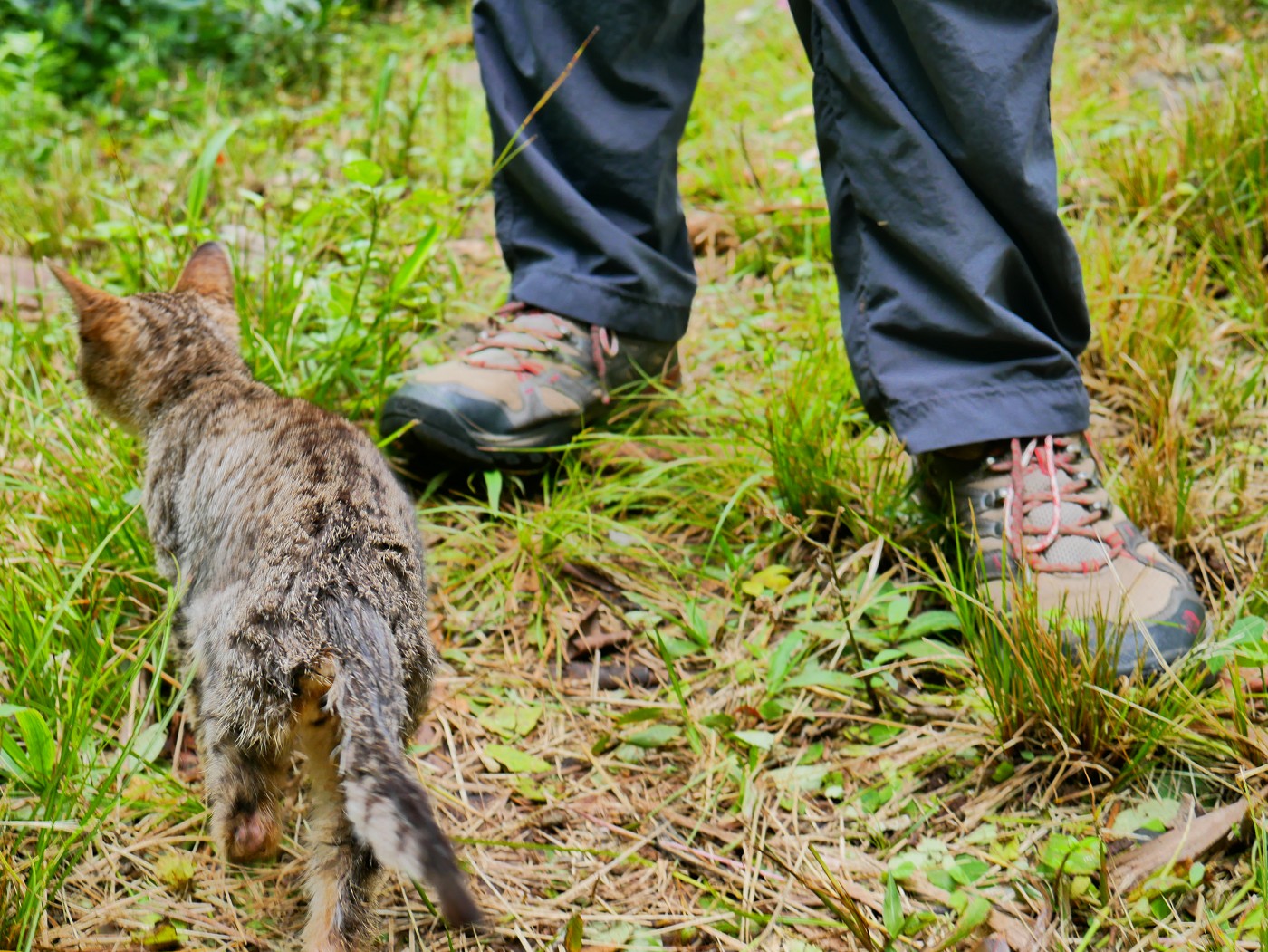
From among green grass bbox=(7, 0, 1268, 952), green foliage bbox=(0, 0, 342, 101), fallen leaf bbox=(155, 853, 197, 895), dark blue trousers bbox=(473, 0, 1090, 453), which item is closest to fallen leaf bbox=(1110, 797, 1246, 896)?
green grass bbox=(7, 0, 1268, 952)

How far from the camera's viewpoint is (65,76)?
596cm

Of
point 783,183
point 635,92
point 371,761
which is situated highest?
point 635,92

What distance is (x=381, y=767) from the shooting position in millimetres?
1440

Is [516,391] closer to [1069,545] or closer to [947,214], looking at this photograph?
[947,214]

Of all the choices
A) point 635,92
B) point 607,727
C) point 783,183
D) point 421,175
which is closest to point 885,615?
point 607,727

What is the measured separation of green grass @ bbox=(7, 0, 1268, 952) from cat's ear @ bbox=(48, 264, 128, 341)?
1.01 feet

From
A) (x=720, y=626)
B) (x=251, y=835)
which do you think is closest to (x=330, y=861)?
(x=251, y=835)

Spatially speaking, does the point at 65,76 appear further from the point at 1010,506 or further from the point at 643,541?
the point at 1010,506

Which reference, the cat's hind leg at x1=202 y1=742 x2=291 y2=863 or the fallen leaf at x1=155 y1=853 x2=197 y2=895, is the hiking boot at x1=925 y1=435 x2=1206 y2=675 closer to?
the cat's hind leg at x1=202 y1=742 x2=291 y2=863

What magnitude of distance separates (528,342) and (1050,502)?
1.38 metres

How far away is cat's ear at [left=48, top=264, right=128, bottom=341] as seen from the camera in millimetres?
2289

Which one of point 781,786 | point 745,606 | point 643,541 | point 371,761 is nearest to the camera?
point 371,761

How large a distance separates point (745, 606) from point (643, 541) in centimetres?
32

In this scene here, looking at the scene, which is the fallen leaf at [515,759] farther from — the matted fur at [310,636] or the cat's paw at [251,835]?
the cat's paw at [251,835]
